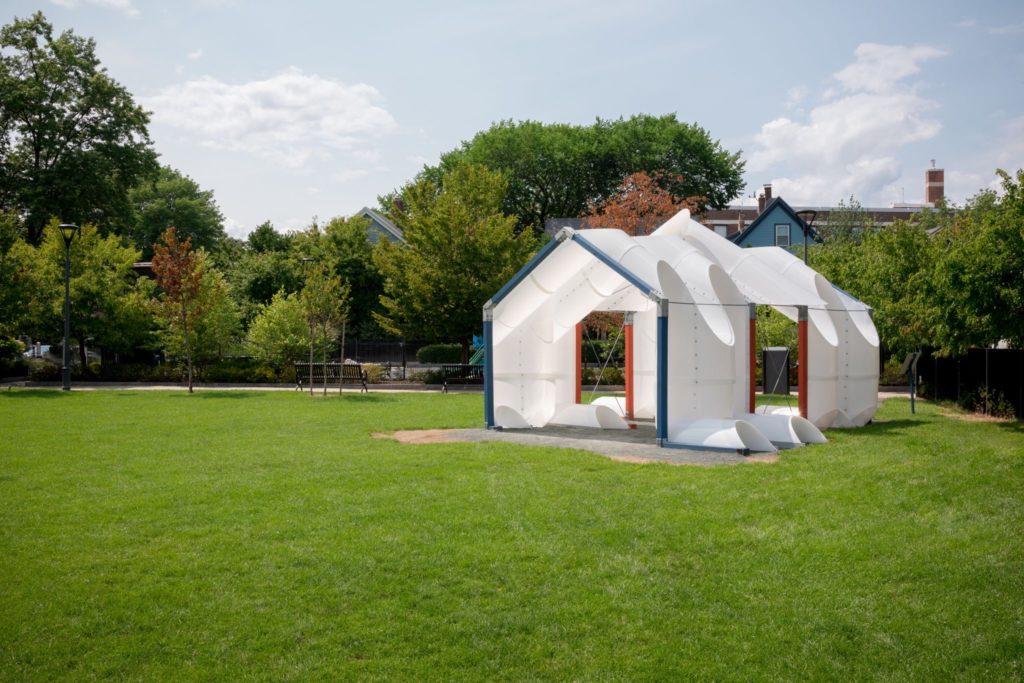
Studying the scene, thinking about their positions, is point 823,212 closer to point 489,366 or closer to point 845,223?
point 845,223

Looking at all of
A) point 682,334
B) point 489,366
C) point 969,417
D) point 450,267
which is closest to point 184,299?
point 450,267

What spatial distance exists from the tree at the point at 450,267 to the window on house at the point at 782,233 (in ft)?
97.8

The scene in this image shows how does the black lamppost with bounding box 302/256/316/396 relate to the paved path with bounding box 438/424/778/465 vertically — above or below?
above

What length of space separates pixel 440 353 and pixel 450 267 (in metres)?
16.8

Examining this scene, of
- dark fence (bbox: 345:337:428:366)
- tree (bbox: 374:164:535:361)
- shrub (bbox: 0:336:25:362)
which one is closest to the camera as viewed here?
tree (bbox: 374:164:535:361)

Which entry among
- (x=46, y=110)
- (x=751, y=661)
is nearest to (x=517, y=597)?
(x=751, y=661)

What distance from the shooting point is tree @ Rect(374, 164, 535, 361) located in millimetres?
30141

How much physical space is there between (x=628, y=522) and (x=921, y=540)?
2.59m

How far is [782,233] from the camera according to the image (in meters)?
57.3

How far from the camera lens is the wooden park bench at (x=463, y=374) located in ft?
101

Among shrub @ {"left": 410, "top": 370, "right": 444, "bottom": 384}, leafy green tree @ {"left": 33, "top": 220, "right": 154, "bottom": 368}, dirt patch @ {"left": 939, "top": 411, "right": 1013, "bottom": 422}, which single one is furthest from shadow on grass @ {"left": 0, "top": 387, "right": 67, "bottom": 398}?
dirt patch @ {"left": 939, "top": 411, "right": 1013, "bottom": 422}

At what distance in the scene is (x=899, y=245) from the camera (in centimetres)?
2314

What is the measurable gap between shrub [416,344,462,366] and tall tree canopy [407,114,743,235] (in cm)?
1590

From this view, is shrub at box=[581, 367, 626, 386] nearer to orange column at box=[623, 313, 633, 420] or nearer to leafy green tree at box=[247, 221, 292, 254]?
orange column at box=[623, 313, 633, 420]
